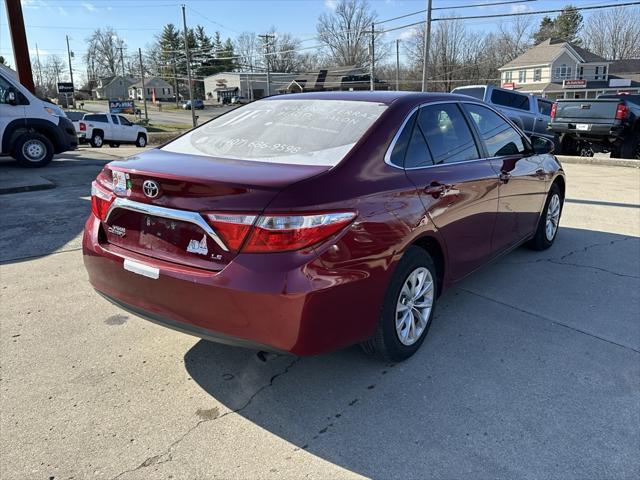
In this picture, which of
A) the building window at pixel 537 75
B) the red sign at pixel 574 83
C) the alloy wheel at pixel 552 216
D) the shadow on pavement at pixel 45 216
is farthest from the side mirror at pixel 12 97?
the building window at pixel 537 75

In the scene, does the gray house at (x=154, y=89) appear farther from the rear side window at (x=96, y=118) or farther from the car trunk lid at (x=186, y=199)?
the car trunk lid at (x=186, y=199)

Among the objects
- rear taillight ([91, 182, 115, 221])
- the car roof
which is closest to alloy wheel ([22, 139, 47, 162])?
the car roof

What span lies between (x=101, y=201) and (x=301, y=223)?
1427mm

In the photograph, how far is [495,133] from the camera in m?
4.50

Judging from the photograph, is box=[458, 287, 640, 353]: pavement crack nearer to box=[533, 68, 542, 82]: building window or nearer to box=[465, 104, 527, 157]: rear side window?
box=[465, 104, 527, 157]: rear side window

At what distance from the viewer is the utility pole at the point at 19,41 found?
14.5 meters

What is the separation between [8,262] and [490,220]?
182 inches

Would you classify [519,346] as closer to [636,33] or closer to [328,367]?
[328,367]

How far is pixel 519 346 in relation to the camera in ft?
11.8

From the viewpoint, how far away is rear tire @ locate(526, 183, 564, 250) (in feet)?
18.3

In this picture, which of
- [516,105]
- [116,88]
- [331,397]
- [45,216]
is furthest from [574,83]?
[116,88]

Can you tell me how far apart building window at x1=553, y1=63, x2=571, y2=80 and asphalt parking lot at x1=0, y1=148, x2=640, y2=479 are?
6756cm

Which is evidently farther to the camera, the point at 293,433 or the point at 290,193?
the point at 293,433

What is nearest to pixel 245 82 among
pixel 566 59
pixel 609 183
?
pixel 566 59
